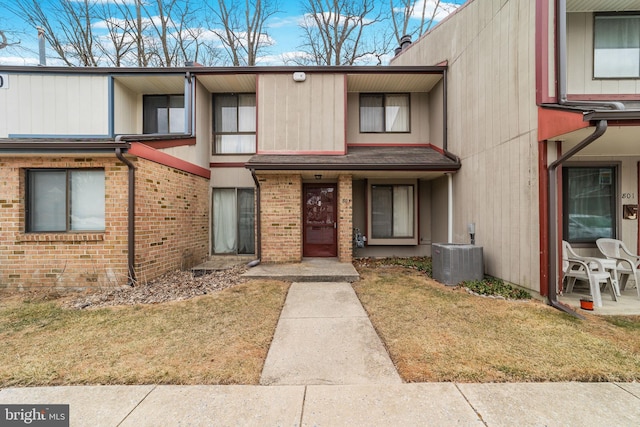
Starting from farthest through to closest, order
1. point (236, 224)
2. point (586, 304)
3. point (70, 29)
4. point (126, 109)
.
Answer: point (70, 29) → point (236, 224) → point (126, 109) → point (586, 304)

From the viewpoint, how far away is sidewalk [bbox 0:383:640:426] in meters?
2.04

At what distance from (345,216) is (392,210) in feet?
6.71

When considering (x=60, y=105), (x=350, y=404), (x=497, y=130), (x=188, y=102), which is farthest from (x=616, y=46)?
(x=60, y=105)

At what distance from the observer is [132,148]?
5.12m

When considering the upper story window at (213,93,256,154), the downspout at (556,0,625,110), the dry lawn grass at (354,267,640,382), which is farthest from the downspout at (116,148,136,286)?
the downspout at (556,0,625,110)

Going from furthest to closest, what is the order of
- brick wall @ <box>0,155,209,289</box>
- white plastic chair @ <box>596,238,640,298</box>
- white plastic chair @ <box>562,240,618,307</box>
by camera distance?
brick wall @ <box>0,155,209,289</box>, white plastic chair @ <box>596,238,640,298</box>, white plastic chair @ <box>562,240,618,307</box>

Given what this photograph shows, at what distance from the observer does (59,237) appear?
208 inches

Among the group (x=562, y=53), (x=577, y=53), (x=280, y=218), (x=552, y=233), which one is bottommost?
(x=552, y=233)

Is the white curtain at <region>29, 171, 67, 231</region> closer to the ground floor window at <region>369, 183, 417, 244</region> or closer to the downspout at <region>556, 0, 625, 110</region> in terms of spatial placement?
the ground floor window at <region>369, 183, 417, 244</region>

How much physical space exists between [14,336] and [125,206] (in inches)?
99.8

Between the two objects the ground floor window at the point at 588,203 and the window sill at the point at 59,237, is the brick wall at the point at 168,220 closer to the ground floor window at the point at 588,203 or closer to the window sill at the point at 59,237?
the window sill at the point at 59,237

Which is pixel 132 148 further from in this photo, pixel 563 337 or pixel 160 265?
pixel 563 337

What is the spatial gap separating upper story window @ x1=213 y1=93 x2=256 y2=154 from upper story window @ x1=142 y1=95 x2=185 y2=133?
1.12 m

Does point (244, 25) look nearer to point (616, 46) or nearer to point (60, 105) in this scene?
point (60, 105)
